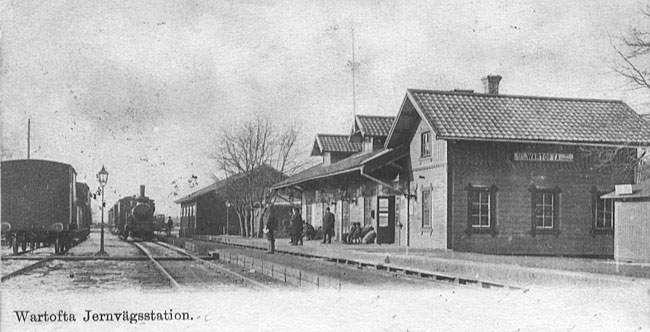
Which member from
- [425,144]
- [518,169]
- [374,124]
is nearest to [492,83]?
[425,144]

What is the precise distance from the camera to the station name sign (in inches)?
834

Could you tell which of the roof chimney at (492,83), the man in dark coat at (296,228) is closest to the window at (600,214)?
the roof chimney at (492,83)

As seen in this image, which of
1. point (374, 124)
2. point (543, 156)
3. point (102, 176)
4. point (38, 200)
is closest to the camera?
point (102, 176)

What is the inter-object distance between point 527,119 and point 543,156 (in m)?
1.04

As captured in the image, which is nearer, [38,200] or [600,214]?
[38,200]

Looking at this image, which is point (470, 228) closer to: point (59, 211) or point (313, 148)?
point (59, 211)

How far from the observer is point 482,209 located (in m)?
21.1

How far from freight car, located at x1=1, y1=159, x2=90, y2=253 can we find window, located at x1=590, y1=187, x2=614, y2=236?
13.3 meters

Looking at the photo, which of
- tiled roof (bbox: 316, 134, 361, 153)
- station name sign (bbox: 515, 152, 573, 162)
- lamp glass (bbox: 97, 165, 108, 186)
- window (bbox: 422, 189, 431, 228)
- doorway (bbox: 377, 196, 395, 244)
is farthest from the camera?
tiled roof (bbox: 316, 134, 361, 153)

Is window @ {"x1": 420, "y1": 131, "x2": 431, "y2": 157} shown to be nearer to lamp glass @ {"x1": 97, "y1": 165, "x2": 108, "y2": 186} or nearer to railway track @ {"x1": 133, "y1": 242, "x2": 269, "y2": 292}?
railway track @ {"x1": 133, "y1": 242, "x2": 269, "y2": 292}

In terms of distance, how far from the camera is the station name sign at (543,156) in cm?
2119

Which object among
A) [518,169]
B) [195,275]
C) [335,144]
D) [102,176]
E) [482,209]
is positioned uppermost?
[335,144]

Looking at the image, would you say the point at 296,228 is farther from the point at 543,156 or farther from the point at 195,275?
the point at 195,275

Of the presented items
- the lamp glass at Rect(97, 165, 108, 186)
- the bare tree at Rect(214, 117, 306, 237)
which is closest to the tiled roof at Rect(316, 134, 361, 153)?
the bare tree at Rect(214, 117, 306, 237)
